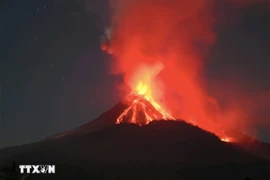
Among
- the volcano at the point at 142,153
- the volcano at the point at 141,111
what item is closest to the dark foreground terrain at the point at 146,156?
the volcano at the point at 142,153

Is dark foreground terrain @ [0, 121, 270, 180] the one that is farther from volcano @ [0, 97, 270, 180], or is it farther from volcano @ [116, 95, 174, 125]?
volcano @ [116, 95, 174, 125]

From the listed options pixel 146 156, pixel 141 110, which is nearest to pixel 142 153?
pixel 146 156

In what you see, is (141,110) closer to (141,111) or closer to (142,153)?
(141,111)

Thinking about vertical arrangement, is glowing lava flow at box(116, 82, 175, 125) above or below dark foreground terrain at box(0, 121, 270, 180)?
above

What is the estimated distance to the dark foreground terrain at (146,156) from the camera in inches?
4892

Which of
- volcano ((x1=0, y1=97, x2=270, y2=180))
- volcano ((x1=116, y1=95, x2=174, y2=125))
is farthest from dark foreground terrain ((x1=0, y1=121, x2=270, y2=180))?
volcano ((x1=116, y1=95, x2=174, y2=125))

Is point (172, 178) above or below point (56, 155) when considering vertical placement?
below

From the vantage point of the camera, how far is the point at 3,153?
6417 inches

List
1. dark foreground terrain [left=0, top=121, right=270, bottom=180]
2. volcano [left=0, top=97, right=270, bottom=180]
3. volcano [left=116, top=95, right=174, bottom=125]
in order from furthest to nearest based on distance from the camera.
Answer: volcano [left=116, top=95, right=174, bottom=125]
volcano [left=0, top=97, right=270, bottom=180]
dark foreground terrain [left=0, top=121, right=270, bottom=180]

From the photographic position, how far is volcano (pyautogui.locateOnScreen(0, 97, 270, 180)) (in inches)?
4926

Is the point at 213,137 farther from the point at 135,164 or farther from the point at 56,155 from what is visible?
the point at 56,155

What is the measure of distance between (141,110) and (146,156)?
32.5 meters

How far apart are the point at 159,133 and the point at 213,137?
19.1 m

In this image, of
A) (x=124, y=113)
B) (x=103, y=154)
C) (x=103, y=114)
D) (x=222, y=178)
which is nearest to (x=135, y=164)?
(x=103, y=154)
